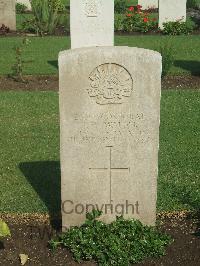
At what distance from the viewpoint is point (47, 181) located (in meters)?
5.83

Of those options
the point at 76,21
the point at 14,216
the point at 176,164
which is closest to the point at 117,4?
the point at 76,21

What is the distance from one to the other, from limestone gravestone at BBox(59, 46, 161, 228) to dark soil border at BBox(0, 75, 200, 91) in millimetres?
5839

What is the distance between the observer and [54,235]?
460 centimetres

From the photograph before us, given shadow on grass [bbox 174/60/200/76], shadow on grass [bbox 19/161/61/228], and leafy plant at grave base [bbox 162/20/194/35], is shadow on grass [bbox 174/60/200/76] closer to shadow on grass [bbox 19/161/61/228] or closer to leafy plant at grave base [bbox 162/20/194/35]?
leafy plant at grave base [bbox 162/20/194/35]

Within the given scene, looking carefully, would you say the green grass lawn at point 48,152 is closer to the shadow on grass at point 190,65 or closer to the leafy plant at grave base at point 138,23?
the shadow on grass at point 190,65

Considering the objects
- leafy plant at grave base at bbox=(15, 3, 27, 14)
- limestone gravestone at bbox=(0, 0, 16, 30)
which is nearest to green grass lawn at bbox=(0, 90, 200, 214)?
limestone gravestone at bbox=(0, 0, 16, 30)

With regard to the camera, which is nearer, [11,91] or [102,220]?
[102,220]

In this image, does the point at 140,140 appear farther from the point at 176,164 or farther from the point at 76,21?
the point at 76,21

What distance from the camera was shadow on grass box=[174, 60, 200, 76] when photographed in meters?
11.5

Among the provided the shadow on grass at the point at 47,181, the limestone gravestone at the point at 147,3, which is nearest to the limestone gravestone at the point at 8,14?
the limestone gravestone at the point at 147,3

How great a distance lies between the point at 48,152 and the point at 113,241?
2694 mm

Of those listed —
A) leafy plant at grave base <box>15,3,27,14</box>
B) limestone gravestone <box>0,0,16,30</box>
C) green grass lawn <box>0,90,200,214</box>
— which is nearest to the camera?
green grass lawn <box>0,90,200,214</box>

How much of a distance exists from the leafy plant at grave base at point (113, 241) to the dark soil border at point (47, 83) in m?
5.92

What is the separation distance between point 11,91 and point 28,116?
1.72 m
